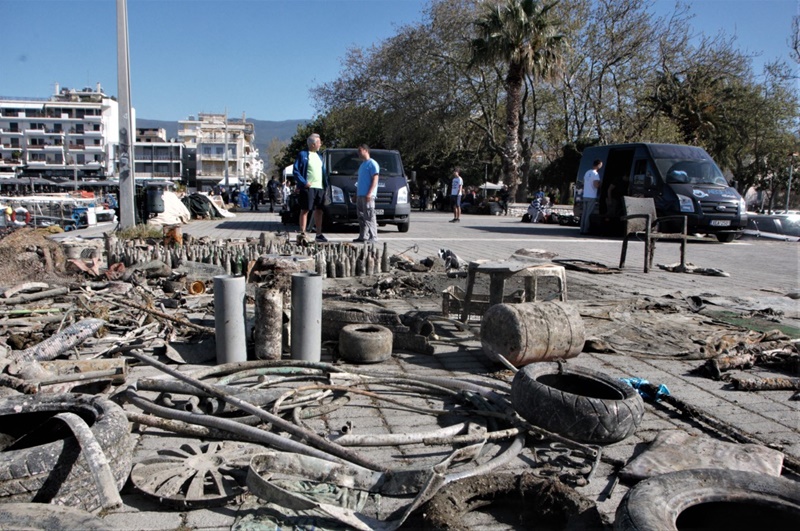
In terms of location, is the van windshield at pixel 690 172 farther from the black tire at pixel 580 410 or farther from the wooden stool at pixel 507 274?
the black tire at pixel 580 410

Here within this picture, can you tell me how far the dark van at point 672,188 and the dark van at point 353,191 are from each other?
20.1ft

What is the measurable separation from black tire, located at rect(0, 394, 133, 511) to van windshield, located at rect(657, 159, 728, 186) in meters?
16.2

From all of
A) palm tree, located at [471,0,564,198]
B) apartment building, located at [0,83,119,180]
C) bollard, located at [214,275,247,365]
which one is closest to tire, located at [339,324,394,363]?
bollard, located at [214,275,247,365]

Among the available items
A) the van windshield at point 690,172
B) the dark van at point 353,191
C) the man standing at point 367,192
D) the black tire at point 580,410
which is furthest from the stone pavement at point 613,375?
the dark van at point 353,191

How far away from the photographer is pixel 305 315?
181 inches

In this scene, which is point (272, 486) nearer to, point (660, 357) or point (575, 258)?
point (660, 357)

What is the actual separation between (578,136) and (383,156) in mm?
26527

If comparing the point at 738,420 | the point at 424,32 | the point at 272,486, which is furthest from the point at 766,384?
the point at 424,32

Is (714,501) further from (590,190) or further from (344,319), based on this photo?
(590,190)

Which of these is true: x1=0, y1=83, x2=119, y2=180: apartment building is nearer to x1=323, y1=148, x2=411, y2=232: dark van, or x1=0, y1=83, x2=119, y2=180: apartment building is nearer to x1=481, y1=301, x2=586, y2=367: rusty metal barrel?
x1=323, y1=148, x2=411, y2=232: dark van

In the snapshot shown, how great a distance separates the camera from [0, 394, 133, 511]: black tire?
7.88ft

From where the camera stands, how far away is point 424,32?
3984 centimetres

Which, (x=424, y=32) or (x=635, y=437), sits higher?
(x=424, y=32)

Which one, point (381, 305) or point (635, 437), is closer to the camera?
point (635, 437)
